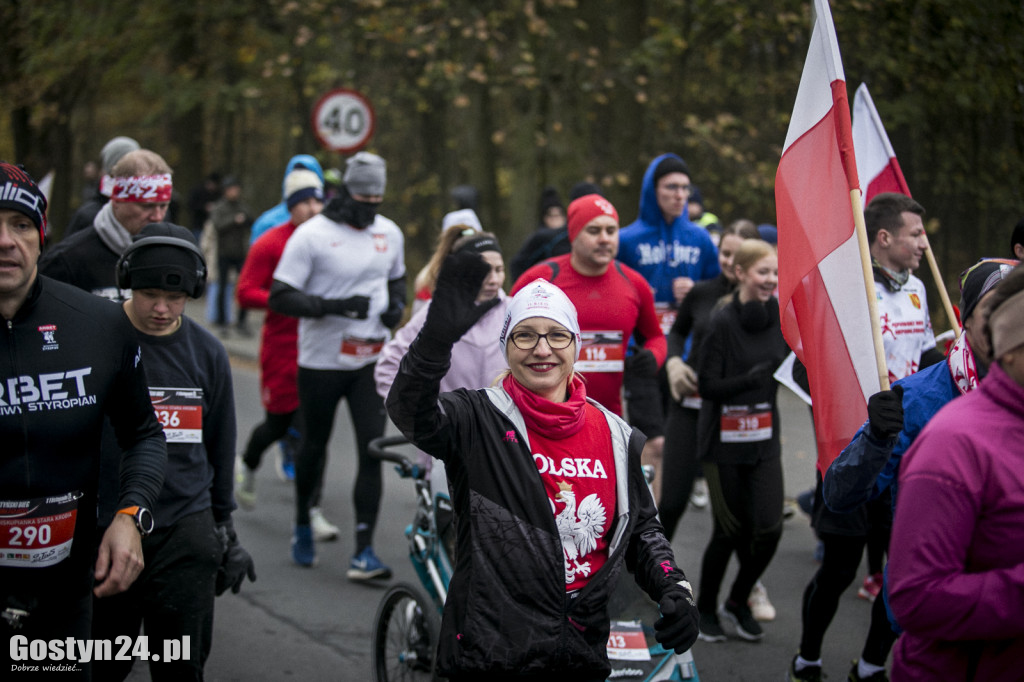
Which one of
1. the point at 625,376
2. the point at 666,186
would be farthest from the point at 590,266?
the point at 666,186

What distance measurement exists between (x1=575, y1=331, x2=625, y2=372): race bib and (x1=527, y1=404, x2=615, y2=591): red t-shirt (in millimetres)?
2467

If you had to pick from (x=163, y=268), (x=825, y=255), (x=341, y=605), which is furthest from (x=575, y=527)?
(x=341, y=605)

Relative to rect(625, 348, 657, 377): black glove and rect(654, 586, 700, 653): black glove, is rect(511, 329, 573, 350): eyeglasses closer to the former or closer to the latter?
rect(654, 586, 700, 653): black glove

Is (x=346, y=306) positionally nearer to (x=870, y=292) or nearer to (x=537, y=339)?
(x=537, y=339)

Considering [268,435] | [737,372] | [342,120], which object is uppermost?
[342,120]

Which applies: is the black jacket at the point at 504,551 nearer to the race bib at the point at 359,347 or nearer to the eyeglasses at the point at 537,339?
the eyeglasses at the point at 537,339

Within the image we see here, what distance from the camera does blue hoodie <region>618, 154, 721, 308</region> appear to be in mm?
6730

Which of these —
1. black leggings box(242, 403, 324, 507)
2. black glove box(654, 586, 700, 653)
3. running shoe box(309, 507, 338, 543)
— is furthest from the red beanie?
black glove box(654, 586, 700, 653)

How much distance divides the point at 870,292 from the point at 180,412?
244cm

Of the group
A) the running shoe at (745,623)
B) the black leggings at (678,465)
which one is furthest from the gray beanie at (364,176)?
the running shoe at (745,623)

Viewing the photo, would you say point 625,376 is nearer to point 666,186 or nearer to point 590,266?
point 590,266

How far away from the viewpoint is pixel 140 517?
9.90 ft

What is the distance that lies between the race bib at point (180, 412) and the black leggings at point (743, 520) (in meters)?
2.61

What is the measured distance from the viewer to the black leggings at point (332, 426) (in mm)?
6184
